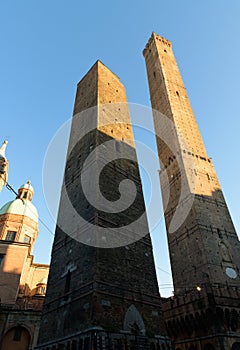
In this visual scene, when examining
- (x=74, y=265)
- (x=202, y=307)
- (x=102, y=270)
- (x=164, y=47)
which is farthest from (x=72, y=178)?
(x=164, y=47)

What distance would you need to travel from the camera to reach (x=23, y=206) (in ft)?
108

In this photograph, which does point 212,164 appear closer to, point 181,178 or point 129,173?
point 181,178

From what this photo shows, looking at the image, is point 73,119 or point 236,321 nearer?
point 236,321

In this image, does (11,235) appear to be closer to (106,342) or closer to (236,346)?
(236,346)

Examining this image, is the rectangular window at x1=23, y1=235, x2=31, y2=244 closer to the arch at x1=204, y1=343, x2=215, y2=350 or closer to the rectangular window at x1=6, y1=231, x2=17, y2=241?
the rectangular window at x1=6, y1=231, x2=17, y2=241

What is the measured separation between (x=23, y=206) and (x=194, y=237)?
21951 millimetres

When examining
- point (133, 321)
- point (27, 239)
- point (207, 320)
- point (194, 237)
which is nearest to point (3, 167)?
point (27, 239)

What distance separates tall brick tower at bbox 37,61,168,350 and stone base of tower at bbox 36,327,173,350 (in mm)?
26

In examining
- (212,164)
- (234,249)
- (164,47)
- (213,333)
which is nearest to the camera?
(213,333)

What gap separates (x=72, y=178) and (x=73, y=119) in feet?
22.7

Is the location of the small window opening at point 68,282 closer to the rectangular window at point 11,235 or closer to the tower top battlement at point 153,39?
the rectangular window at point 11,235

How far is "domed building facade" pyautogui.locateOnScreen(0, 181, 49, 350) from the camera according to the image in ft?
58.1

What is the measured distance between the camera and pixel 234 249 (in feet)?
61.2

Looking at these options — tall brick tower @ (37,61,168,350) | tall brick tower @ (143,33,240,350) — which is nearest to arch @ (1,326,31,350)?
tall brick tower @ (37,61,168,350)
